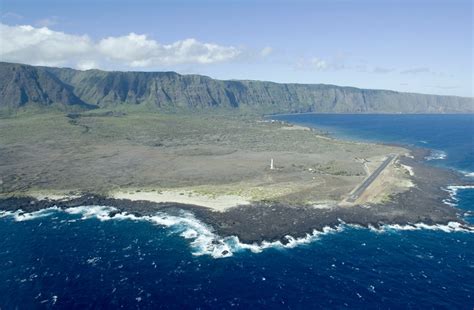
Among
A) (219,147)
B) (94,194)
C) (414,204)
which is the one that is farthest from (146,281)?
(219,147)

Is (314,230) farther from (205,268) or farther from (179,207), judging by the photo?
(179,207)

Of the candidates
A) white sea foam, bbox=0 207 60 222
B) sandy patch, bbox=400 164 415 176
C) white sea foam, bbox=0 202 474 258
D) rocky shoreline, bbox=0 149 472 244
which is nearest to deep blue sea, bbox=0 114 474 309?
white sea foam, bbox=0 202 474 258

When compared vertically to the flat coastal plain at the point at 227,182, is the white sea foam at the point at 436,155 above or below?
above

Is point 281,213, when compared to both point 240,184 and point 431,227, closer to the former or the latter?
point 240,184

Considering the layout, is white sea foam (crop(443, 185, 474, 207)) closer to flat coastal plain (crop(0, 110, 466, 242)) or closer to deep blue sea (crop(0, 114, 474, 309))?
flat coastal plain (crop(0, 110, 466, 242))

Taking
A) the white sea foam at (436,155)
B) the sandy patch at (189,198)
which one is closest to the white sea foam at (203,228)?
the sandy patch at (189,198)

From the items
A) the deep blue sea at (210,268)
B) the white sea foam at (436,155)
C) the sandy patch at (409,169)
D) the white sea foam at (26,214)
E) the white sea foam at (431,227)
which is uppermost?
the white sea foam at (436,155)

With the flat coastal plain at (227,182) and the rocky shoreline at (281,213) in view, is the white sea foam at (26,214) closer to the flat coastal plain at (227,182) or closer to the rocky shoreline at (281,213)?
the rocky shoreline at (281,213)
